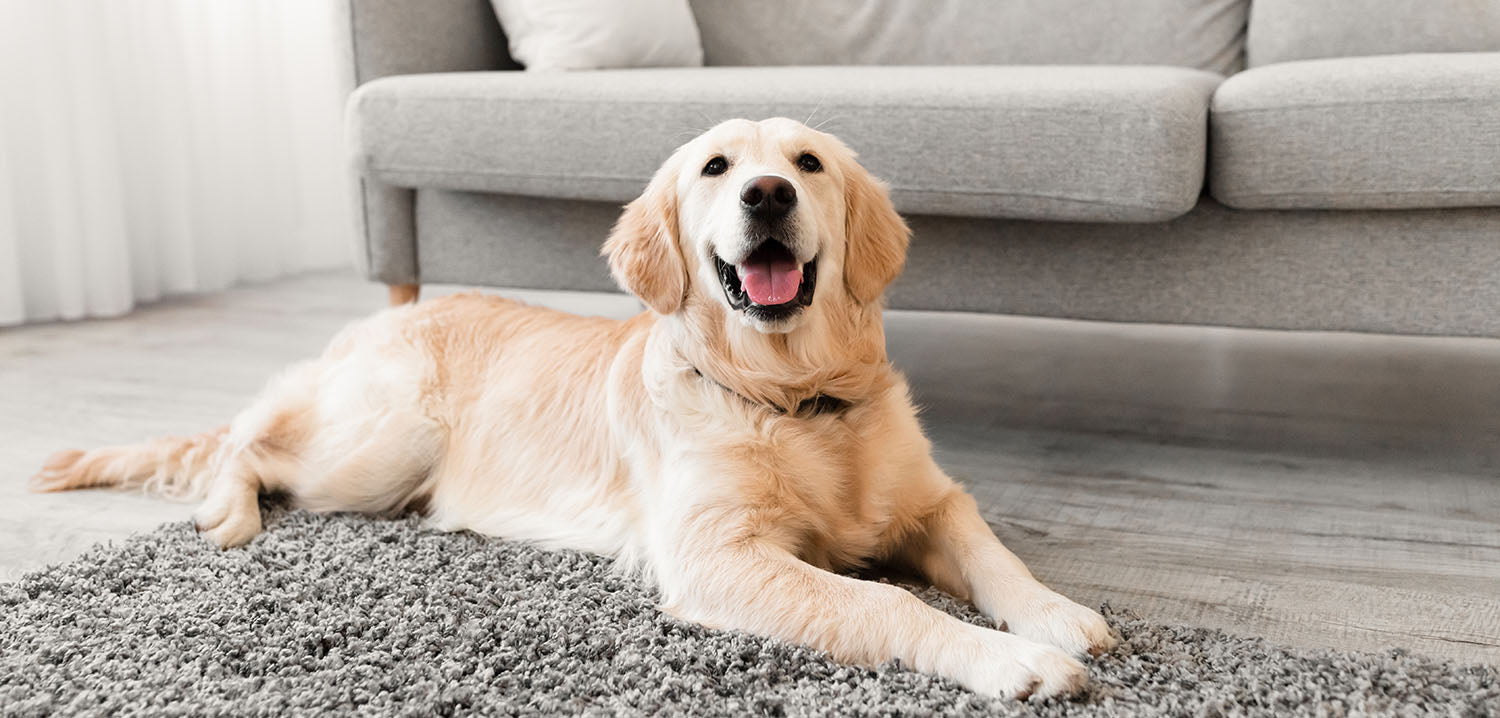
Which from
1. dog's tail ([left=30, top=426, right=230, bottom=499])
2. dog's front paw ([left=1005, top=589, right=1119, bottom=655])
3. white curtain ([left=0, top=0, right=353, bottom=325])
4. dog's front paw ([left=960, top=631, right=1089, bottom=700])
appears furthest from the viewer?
white curtain ([left=0, top=0, right=353, bottom=325])

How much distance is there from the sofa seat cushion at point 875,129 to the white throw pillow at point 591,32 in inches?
A: 15.9

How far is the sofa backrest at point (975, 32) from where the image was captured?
10.3 feet

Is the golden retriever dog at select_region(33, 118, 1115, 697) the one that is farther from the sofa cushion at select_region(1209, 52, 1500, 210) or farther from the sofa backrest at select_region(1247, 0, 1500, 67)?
the sofa backrest at select_region(1247, 0, 1500, 67)

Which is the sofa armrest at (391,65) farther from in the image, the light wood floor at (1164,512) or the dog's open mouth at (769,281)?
the dog's open mouth at (769,281)

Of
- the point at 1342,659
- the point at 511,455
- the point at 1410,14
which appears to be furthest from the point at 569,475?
the point at 1410,14

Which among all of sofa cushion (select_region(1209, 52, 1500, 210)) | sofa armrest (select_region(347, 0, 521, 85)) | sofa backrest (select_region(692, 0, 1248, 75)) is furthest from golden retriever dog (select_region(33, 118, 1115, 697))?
sofa backrest (select_region(692, 0, 1248, 75))

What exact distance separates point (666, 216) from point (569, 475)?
1.62 ft

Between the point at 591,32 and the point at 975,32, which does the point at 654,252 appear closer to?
the point at 591,32

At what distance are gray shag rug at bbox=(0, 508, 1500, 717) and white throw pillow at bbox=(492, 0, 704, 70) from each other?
1.65m

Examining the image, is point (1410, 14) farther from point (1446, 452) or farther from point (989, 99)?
point (989, 99)

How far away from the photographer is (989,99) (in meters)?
2.16

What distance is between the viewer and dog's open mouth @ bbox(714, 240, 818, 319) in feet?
5.59

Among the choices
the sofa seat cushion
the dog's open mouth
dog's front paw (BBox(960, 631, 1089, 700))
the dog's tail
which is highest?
the sofa seat cushion

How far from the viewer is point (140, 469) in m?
2.20
